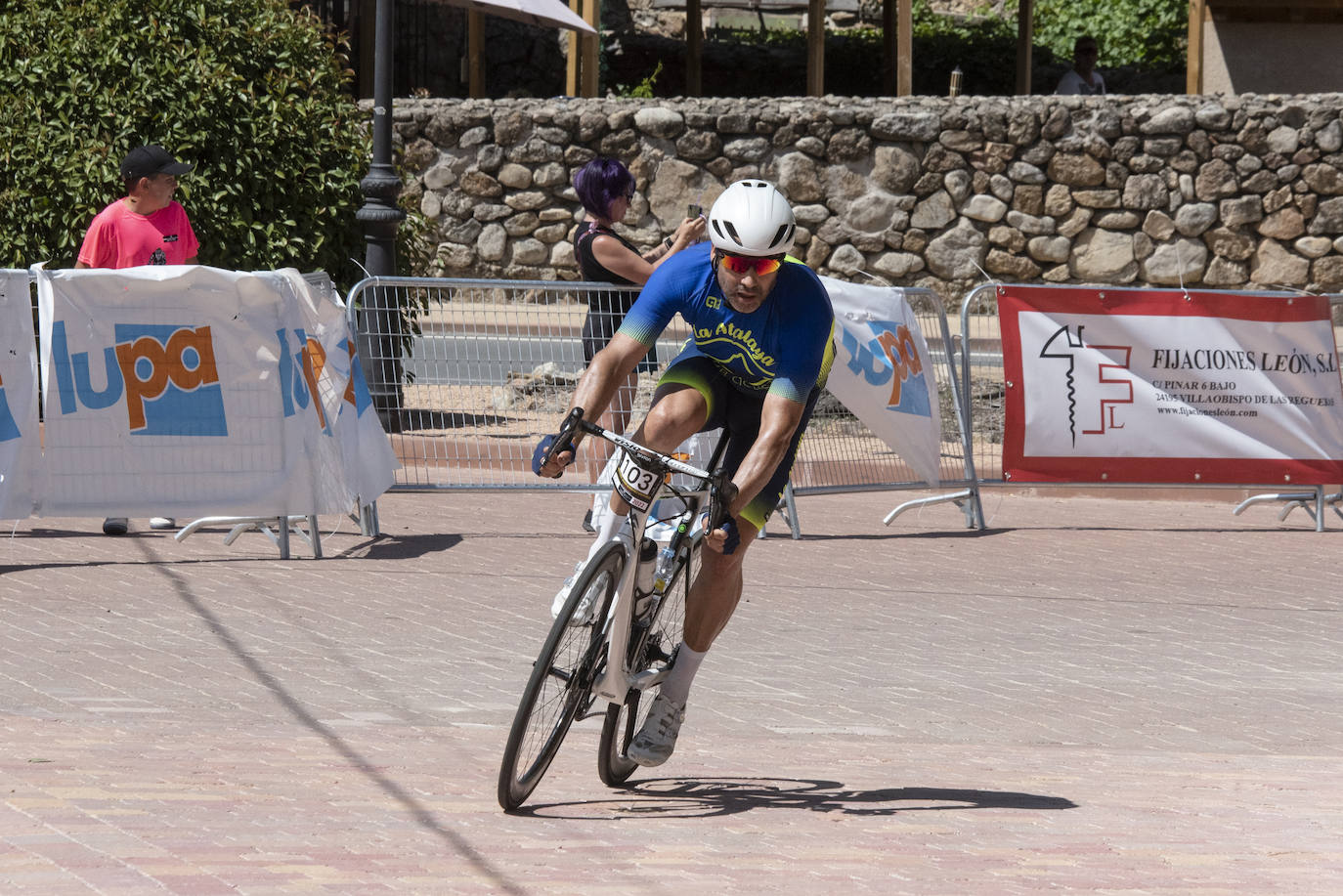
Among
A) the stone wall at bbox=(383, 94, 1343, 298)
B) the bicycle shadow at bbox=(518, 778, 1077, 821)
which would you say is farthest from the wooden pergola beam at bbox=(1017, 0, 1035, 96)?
the bicycle shadow at bbox=(518, 778, 1077, 821)

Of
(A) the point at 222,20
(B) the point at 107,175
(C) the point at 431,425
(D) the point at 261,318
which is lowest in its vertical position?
(C) the point at 431,425

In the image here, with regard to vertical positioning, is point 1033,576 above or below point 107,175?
below

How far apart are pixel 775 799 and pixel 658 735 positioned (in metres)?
0.40

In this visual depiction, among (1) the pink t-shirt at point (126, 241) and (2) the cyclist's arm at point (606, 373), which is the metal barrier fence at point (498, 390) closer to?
(1) the pink t-shirt at point (126, 241)

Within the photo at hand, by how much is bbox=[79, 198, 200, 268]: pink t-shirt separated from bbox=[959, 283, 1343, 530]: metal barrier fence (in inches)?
180

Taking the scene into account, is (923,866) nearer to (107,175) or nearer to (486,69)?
(107,175)

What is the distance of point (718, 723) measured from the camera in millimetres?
6309

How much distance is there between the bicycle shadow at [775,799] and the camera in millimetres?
5105

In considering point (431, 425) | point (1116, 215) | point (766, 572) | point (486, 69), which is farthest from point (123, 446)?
point (486, 69)

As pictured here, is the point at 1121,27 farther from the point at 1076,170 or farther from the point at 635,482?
the point at 635,482

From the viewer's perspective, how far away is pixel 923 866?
4.57 metres

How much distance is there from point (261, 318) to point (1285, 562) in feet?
18.9

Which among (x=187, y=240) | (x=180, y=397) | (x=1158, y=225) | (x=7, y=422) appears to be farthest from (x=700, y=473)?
(x=1158, y=225)

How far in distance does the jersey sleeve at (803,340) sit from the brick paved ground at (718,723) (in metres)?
1.24
